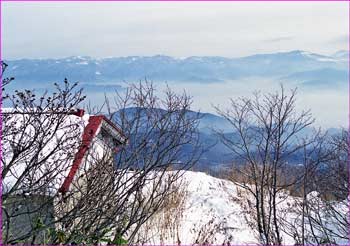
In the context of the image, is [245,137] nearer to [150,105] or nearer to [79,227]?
[150,105]

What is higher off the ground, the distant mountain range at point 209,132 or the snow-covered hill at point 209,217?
the distant mountain range at point 209,132

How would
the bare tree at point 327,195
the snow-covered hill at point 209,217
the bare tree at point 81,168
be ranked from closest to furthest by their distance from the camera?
the bare tree at point 81,168, the bare tree at point 327,195, the snow-covered hill at point 209,217

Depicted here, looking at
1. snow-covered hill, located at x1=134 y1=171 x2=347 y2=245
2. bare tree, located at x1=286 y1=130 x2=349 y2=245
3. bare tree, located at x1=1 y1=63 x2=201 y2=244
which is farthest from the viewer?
snow-covered hill, located at x1=134 y1=171 x2=347 y2=245

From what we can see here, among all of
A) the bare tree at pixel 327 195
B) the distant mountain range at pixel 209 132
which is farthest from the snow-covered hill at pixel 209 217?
the distant mountain range at pixel 209 132

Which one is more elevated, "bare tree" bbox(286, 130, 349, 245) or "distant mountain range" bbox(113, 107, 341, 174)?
"distant mountain range" bbox(113, 107, 341, 174)

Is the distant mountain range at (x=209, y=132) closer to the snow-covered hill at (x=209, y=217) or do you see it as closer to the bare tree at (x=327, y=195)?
the bare tree at (x=327, y=195)

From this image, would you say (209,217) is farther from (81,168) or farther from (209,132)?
(81,168)

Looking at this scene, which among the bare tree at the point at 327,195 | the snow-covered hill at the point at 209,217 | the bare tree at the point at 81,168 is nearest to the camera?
the bare tree at the point at 81,168

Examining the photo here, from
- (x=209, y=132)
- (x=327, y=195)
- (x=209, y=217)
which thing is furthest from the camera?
(x=209, y=217)

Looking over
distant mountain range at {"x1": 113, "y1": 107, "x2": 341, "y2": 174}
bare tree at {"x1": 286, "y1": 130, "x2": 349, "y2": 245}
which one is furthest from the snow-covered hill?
distant mountain range at {"x1": 113, "y1": 107, "x2": 341, "y2": 174}

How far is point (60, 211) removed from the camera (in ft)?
15.8

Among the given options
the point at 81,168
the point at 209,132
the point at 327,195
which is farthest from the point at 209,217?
the point at 81,168

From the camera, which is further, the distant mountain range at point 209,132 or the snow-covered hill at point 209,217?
the snow-covered hill at point 209,217

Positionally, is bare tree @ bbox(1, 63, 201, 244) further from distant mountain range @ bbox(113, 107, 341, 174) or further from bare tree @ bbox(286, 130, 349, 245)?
bare tree @ bbox(286, 130, 349, 245)
